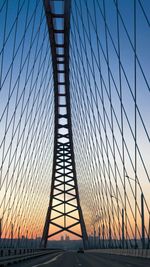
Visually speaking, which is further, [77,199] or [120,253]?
[77,199]

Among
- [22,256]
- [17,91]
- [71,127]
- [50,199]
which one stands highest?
[71,127]

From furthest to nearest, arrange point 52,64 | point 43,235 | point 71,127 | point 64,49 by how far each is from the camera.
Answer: point 43,235 < point 71,127 < point 52,64 < point 64,49

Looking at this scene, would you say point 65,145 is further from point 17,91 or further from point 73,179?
point 17,91

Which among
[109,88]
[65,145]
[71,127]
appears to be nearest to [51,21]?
[109,88]

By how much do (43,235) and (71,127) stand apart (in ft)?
76.1

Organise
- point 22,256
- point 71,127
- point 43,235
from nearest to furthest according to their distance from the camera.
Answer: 1. point 22,256
2. point 71,127
3. point 43,235

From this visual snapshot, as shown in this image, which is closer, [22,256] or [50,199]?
[22,256]

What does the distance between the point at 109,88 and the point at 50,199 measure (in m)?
55.0

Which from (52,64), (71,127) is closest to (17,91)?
(52,64)

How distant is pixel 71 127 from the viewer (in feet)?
232

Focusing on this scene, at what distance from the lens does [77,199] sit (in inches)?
3386

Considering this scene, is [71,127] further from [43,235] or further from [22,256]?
[22,256]

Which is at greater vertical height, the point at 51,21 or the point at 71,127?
the point at 71,127

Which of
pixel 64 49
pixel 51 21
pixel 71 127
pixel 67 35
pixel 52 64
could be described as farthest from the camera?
pixel 71 127
